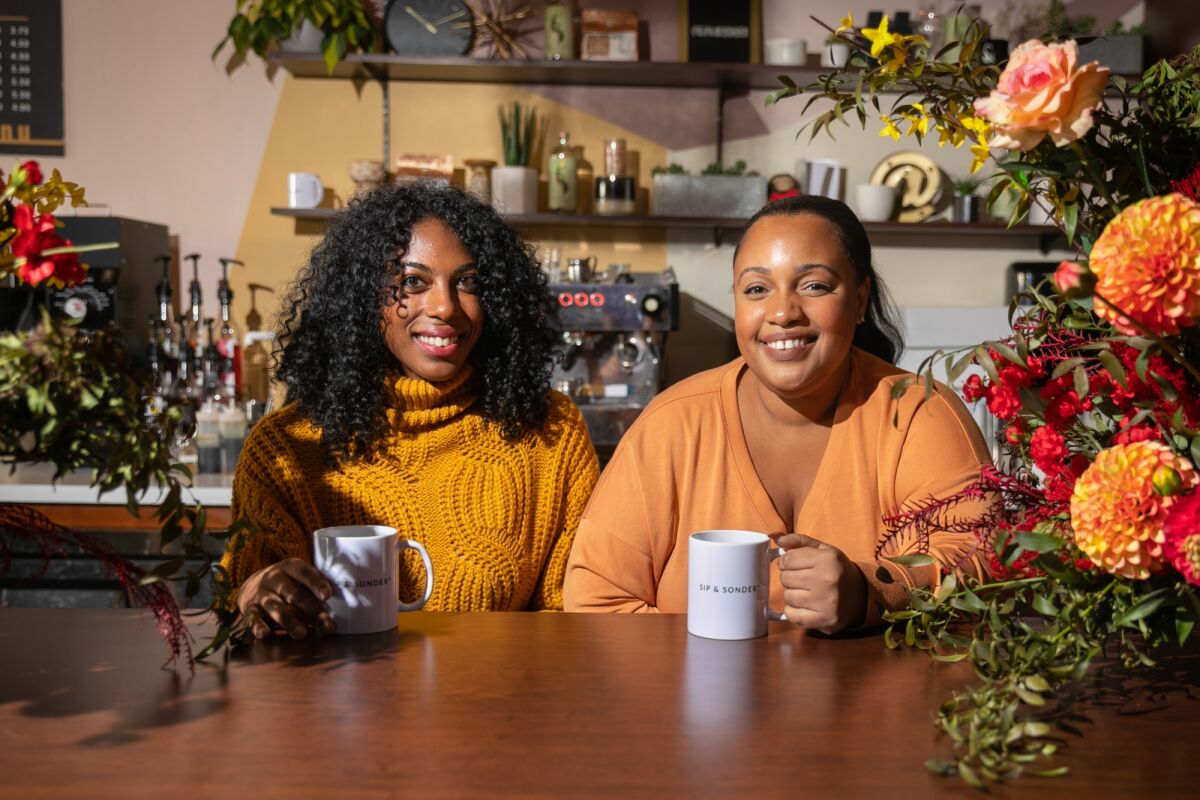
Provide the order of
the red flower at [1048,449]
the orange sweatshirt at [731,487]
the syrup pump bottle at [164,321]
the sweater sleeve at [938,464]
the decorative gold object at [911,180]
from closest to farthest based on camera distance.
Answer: the red flower at [1048,449] → the sweater sleeve at [938,464] → the orange sweatshirt at [731,487] → the syrup pump bottle at [164,321] → the decorative gold object at [911,180]

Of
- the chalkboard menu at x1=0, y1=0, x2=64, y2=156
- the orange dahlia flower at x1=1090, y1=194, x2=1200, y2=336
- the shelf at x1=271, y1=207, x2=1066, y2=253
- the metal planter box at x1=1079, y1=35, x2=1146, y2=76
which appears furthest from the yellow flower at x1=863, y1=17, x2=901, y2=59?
the chalkboard menu at x1=0, y1=0, x2=64, y2=156

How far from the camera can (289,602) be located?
107 centimetres

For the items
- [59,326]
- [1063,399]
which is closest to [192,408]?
[59,326]

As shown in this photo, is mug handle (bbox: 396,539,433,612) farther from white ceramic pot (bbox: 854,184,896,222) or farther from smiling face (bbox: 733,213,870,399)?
white ceramic pot (bbox: 854,184,896,222)

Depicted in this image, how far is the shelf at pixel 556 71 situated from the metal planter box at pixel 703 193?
30 centimetres

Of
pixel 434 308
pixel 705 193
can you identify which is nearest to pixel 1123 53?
pixel 705 193

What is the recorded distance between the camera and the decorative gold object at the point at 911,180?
336 cm

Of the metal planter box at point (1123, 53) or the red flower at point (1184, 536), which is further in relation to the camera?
the metal planter box at point (1123, 53)

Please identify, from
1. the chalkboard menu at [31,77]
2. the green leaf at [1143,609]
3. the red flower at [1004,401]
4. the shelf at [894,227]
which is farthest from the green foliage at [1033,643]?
the chalkboard menu at [31,77]

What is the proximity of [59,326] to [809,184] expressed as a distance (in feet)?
9.32

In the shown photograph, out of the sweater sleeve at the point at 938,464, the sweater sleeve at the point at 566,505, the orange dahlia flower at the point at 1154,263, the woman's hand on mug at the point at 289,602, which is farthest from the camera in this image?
the sweater sleeve at the point at 566,505

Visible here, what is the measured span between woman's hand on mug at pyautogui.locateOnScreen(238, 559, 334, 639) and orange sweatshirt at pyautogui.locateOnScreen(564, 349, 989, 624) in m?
0.38

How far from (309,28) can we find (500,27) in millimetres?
538

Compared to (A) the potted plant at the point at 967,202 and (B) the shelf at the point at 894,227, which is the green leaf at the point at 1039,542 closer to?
(B) the shelf at the point at 894,227
